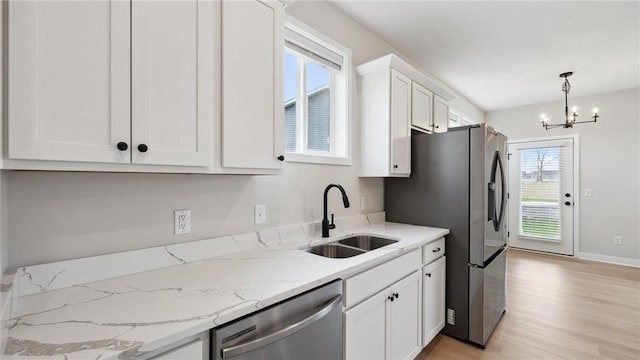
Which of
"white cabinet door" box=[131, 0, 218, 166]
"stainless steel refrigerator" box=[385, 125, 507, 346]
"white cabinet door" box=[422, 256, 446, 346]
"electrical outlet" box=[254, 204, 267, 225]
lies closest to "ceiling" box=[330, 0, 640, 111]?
"stainless steel refrigerator" box=[385, 125, 507, 346]

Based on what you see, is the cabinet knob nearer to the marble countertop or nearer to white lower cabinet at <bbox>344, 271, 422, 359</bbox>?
the marble countertop

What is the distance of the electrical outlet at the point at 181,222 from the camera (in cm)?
137

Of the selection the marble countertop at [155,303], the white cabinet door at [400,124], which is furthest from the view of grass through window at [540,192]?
the marble countertop at [155,303]

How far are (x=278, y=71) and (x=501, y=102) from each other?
207 inches

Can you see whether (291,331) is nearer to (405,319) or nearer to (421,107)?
(405,319)

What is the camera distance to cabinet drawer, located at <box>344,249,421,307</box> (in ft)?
4.51

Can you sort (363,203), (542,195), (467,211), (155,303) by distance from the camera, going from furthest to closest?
(542,195)
(363,203)
(467,211)
(155,303)

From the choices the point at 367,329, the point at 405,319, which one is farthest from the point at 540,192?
the point at 367,329

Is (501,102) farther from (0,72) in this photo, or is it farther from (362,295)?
(0,72)

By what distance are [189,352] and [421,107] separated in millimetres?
2649

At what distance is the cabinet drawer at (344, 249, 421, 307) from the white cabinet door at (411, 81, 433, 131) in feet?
4.38

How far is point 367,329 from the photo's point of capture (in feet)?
4.89

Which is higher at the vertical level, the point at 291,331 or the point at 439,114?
the point at 439,114

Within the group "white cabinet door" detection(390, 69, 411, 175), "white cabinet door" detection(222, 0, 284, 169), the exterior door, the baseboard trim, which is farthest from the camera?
the exterior door
